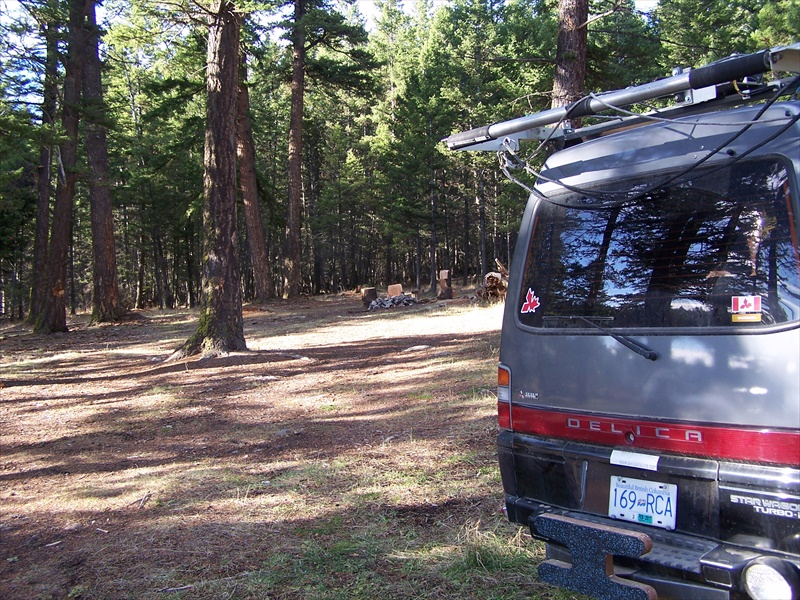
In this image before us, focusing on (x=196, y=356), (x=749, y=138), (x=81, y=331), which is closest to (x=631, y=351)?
(x=749, y=138)

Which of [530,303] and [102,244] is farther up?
[102,244]

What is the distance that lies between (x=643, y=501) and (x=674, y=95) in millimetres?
2097

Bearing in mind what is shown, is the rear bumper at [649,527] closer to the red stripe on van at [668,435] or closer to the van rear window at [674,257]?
the red stripe on van at [668,435]

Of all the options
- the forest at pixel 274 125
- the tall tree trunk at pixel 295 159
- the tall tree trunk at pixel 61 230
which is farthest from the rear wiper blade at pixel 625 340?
the tall tree trunk at pixel 295 159

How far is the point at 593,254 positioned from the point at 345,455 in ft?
12.0

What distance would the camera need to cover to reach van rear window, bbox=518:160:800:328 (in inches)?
108

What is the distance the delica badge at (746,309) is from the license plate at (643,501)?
78 centimetres

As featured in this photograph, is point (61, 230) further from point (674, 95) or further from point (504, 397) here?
point (674, 95)

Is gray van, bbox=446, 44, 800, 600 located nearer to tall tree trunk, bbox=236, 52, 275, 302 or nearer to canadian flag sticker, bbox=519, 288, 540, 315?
canadian flag sticker, bbox=519, 288, 540, 315

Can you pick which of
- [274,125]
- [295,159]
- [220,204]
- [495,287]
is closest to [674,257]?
[220,204]

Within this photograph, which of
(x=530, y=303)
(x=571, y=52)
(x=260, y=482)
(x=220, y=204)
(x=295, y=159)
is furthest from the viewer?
(x=295, y=159)

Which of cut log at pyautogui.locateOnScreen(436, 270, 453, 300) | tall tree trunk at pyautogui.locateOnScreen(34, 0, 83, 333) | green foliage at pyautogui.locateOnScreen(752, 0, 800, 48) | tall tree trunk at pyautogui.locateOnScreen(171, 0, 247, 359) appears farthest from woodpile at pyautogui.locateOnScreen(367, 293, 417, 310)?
green foliage at pyautogui.locateOnScreen(752, 0, 800, 48)

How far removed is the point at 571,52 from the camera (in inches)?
359

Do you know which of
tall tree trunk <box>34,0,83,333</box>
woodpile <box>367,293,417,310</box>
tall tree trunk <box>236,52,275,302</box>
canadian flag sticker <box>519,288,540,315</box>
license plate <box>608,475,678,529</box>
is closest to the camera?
license plate <box>608,475,678,529</box>
